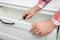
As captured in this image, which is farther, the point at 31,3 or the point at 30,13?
the point at 31,3

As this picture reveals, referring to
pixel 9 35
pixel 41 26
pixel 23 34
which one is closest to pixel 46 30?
pixel 41 26

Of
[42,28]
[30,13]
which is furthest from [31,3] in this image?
[42,28]

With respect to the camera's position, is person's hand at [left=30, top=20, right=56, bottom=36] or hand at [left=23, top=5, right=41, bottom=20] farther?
hand at [left=23, top=5, right=41, bottom=20]

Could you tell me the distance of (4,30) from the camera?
2.87 ft

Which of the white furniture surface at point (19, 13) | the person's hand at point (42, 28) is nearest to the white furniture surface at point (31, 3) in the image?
the white furniture surface at point (19, 13)

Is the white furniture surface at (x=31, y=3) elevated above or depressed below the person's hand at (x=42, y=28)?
above

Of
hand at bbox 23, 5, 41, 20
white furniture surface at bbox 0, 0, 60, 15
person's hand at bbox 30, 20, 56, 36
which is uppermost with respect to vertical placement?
white furniture surface at bbox 0, 0, 60, 15

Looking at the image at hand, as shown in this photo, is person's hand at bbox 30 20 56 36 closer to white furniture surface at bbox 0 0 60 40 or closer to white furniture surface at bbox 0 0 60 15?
white furniture surface at bbox 0 0 60 40

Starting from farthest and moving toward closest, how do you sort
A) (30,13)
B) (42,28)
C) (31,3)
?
(31,3) < (30,13) < (42,28)

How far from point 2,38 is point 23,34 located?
19cm

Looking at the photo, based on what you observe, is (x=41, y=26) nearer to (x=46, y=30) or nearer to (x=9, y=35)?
(x=46, y=30)

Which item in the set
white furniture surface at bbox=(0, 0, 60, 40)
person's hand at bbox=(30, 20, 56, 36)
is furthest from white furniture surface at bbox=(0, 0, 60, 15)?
person's hand at bbox=(30, 20, 56, 36)

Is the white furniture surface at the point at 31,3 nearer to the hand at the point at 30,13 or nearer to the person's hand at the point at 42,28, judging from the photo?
the hand at the point at 30,13

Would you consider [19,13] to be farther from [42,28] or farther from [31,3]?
[42,28]
